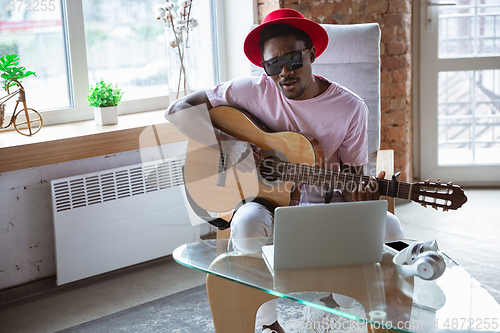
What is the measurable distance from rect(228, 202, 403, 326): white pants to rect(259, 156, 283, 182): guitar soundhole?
10cm

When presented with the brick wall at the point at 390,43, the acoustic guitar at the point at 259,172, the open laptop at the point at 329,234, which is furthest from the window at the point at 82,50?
the open laptop at the point at 329,234

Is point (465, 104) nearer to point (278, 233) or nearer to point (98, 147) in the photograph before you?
point (98, 147)

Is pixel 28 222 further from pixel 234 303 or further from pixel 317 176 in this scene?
pixel 317 176

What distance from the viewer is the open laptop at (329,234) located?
44.4 inches

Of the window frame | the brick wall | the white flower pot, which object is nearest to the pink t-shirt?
the white flower pot

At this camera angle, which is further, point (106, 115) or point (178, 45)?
point (178, 45)

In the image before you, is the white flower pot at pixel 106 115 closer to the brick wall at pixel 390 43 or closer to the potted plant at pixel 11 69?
the potted plant at pixel 11 69

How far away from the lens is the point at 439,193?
1.40m

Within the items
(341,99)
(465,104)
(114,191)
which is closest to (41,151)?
(114,191)

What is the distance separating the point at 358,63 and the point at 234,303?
1200mm

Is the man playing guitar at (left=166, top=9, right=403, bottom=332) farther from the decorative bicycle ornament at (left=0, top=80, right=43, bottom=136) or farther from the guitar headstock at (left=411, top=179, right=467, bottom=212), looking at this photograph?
the decorative bicycle ornament at (left=0, top=80, right=43, bottom=136)

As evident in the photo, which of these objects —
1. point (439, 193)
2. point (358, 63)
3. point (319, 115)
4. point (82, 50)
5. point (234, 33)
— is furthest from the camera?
point (234, 33)

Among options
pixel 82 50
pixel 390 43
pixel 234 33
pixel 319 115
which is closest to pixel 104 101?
pixel 82 50

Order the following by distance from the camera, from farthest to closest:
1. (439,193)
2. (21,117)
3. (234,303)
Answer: (21,117) < (234,303) < (439,193)
